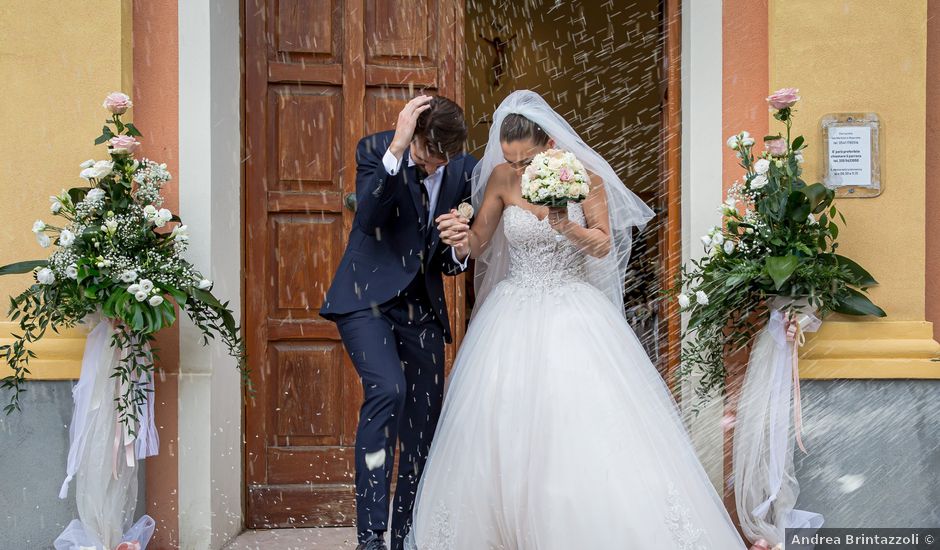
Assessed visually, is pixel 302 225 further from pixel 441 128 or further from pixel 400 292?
pixel 441 128

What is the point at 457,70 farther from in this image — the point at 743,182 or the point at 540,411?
the point at 540,411

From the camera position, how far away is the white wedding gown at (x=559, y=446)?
3.64 meters

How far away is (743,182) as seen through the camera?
4.53 m

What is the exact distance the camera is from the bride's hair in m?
4.29

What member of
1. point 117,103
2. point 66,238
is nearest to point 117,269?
point 66,238

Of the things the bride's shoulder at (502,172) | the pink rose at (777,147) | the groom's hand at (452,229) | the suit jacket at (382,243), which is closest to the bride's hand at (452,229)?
the groom's hand at (452,229)

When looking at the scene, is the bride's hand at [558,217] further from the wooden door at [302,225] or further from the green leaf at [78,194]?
the green leaf at [78,194]

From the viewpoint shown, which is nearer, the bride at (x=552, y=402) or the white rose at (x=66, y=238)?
the bride at (x=552, y=402)

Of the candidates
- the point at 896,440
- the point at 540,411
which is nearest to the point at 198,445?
the point at 540,411

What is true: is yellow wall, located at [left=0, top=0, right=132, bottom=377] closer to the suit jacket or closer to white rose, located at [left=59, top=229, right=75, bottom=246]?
white rose, located at [left=59, top=229, right=75, bottom=246]

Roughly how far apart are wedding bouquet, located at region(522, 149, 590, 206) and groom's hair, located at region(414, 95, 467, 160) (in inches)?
13.7

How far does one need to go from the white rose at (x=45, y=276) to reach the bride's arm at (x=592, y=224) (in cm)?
218

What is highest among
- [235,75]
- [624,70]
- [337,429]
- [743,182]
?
[624,70]

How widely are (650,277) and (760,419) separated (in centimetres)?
393
